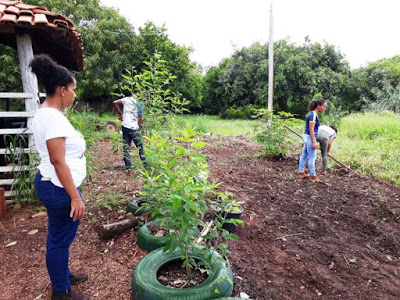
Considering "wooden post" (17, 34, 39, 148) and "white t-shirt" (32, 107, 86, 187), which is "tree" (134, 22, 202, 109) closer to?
"wooden post" (17, 34, 39, 148)

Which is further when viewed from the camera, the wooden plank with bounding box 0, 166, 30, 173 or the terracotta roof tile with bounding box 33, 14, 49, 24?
the wooden plank with bounding box 0, 166, 30, 173

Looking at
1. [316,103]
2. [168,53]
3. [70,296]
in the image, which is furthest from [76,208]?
[168,53]

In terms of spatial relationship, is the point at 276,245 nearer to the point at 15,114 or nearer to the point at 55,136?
the point at 55,136

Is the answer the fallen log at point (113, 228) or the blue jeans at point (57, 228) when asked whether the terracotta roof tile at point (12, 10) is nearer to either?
the blue jeans at point (57, 228)

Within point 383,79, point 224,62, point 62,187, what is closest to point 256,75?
point 224,62

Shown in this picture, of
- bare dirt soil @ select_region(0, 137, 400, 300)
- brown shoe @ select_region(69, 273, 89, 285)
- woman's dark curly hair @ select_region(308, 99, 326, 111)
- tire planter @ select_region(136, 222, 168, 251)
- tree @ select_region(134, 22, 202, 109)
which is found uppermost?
tree @ select_region(134, 22, 202, 109)

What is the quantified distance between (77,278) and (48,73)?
5.19 feet

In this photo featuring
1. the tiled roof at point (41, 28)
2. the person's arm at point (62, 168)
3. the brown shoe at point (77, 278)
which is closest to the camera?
the person's arm at point (62, 168)

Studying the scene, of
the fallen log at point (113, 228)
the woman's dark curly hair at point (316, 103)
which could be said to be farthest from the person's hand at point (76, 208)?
the woman's dark curly hair at point (316, 103)

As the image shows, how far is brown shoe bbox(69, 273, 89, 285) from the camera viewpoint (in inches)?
83.0

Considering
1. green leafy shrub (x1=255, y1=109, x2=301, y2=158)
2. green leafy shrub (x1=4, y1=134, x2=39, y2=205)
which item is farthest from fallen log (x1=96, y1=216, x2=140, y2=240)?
green leafy shrub (x1=255, y1=109, x2=301, y2=158)

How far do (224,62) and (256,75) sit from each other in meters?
6.38

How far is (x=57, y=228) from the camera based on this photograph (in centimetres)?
168

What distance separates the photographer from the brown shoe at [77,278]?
2.11 m
